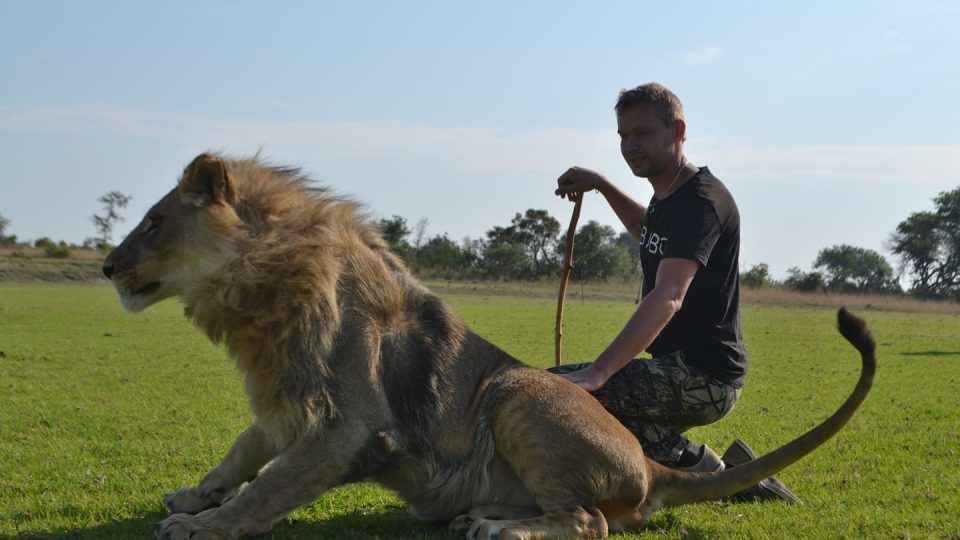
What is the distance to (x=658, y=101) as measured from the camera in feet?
21.0

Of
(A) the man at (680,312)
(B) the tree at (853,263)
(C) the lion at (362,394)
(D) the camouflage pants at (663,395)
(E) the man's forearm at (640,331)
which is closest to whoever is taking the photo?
(C) the lion at (362,394)

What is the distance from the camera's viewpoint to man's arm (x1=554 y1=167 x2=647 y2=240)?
7.52 metres

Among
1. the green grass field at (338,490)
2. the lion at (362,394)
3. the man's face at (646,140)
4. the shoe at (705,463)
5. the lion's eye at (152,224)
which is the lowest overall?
the green grass field at (338,490)

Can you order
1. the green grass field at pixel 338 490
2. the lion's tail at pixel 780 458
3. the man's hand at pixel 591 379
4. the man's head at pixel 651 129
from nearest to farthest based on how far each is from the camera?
1. the lion's tail at pixel 780 458
2. the man's hand at pixel 591 379
3. the green grass field at pixel 338 490
4. the man's head at pixel 651 129

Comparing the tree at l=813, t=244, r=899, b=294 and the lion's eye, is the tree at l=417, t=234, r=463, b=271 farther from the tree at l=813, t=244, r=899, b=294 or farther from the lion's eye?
the lion's eye

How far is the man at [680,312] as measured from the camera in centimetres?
613

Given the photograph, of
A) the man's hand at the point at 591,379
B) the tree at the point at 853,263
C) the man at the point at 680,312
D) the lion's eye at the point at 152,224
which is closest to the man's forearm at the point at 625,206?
the man at the point at 680,312

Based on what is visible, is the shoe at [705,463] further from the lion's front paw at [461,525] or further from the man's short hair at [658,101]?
the man's short hair at [658,101]

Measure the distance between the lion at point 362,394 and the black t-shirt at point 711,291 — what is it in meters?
0.92

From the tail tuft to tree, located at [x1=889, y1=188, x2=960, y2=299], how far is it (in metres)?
74.6

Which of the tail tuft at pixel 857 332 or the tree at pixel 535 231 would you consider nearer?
the tail tuft at pixel 857 332

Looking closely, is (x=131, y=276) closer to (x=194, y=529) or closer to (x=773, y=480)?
(x=194, y=529)

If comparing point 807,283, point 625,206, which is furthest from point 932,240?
point 625,206

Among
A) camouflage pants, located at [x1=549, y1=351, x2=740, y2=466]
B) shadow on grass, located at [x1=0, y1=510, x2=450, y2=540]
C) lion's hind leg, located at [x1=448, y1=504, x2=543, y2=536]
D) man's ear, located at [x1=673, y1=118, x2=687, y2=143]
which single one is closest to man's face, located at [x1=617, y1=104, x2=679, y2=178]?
man's ear, located at [x1=673, y1=118, x2=687, y2=143]
